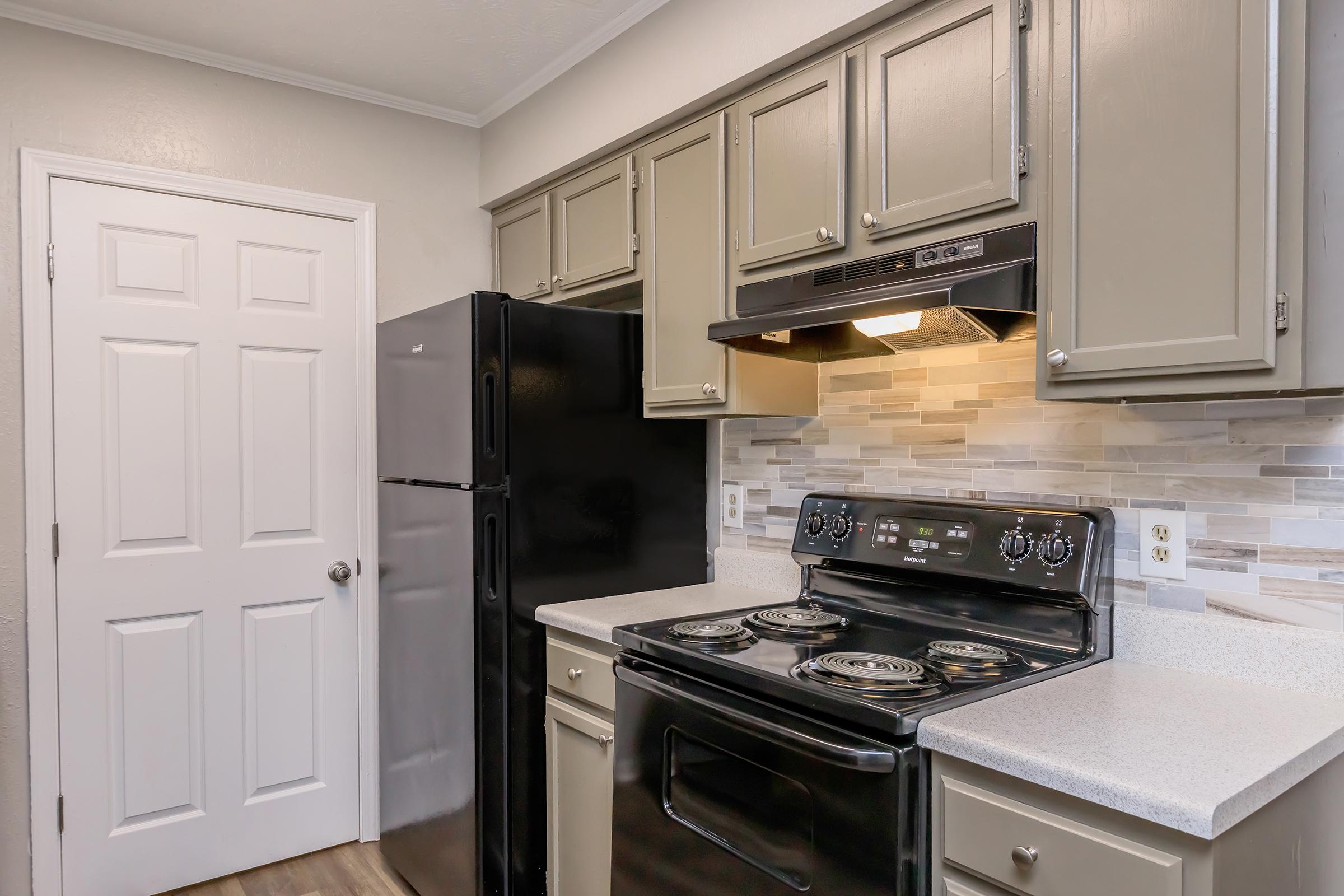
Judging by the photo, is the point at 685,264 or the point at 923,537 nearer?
the point at 923,537

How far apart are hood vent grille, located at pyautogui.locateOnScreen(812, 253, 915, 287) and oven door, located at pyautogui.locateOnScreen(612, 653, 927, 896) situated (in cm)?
84

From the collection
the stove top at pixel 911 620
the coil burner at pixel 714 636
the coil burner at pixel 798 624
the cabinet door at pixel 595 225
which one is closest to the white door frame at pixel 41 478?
the cabinet door at pixel 595 225

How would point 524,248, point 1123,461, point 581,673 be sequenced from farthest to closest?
1. point 524,248
2. point 581,673
3. point 1123,461

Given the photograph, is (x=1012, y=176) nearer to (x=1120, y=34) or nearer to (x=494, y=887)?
(x=1120, y=34)

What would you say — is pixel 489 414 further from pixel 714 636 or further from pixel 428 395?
pixel 714 636

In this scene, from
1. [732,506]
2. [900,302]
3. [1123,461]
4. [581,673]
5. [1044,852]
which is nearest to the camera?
[1044,852]

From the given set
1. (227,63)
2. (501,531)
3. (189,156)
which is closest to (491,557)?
(501,531)

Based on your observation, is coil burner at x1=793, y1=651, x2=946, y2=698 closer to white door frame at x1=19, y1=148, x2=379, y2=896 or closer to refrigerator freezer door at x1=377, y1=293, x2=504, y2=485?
refrigerator freezer door at x1=377, y1=293, x2=504, y2=485

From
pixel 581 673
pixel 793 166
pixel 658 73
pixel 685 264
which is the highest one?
pixel 658 73

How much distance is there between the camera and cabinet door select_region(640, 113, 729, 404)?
6.75 feet

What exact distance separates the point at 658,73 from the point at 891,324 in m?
0.98

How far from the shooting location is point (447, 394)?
87.4 inches

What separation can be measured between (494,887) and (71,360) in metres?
1.81

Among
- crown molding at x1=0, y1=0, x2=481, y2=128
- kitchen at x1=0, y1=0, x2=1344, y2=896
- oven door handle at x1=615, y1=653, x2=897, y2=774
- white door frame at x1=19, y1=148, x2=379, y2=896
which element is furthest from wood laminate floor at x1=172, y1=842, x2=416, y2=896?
crown molding at x1=0, y1=0, x2=481, y2=128
